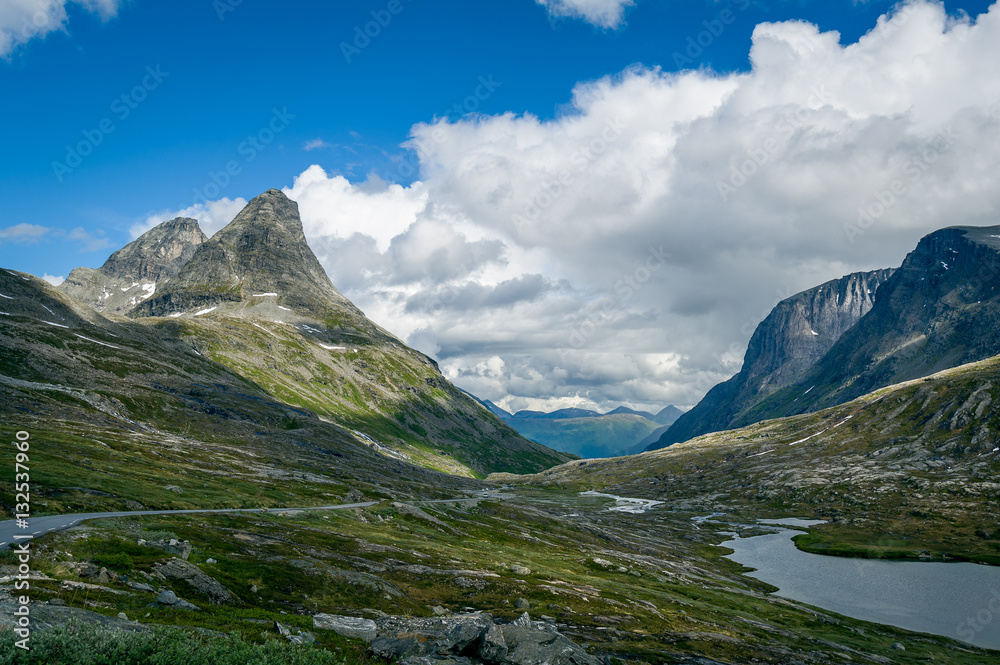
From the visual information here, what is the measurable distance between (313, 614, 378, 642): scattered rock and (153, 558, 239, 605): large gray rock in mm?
8066

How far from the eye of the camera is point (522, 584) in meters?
63.4

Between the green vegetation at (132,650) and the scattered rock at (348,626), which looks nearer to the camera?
the green vegetation at (132,650)

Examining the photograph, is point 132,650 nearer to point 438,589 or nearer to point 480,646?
point 480,646

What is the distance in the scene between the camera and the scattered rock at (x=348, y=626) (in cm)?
3111

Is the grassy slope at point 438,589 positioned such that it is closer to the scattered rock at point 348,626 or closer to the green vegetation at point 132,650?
the scattered rock at point 348,626

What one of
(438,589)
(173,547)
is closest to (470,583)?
(438,589)

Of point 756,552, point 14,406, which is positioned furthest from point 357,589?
point 14,406

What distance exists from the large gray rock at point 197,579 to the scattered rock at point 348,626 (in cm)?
807

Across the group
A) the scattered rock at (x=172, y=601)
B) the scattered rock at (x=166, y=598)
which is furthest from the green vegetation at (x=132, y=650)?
the scattered rock at (x=166, y=598)

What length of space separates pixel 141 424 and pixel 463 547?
128695mm

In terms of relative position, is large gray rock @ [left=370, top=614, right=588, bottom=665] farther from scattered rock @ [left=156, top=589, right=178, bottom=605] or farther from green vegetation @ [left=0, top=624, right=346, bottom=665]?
scattered rock @ [left=156, top=589, right=178, bottom=605]

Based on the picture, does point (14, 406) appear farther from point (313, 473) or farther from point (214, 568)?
point (214, 568)

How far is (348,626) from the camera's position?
1267 inches

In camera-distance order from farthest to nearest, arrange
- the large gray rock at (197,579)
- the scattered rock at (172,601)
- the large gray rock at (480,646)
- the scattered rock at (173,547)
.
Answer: the scattered rock at (173,547) < the large gray rock at (197,579) < the scattered rock at (172,601) < the large gray rock at (480,646)
